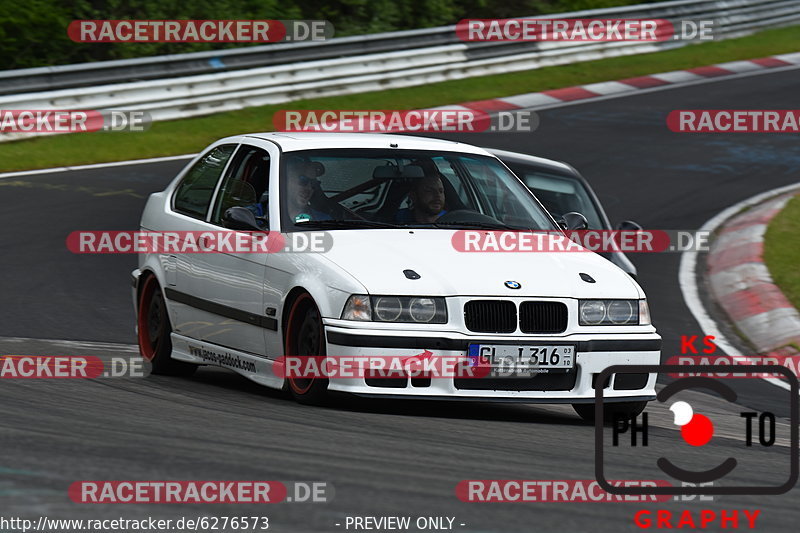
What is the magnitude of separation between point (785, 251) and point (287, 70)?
1008 centimetres

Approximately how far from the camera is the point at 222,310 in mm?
7918

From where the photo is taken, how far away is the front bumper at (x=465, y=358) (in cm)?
671

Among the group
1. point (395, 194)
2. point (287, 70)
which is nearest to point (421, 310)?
point (395, 194)

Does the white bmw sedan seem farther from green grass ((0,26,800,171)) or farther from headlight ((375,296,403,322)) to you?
green grass ((0,26,800,171))

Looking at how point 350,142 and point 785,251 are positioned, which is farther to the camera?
point 785,251

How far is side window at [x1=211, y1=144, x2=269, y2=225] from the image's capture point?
26.2ft

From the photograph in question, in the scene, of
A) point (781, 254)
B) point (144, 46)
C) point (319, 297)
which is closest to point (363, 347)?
point (319, 297)

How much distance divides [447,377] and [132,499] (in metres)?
2.51

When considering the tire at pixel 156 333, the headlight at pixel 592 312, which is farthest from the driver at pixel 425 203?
the tire at pixel 156 333

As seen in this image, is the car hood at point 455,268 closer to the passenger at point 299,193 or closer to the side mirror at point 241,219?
the passenger at point 299,193

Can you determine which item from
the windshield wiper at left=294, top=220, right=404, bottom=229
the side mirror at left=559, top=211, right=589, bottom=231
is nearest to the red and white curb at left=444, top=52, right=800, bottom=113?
the side mirror at left=559, top=211, right=589, bottom=231

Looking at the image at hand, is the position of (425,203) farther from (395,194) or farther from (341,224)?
(341,224)

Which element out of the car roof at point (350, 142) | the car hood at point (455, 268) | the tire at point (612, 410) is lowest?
the tire at point (612, 410)

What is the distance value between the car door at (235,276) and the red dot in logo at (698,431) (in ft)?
7.22
